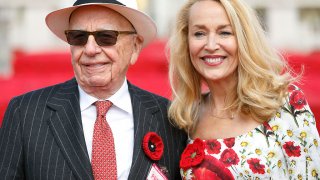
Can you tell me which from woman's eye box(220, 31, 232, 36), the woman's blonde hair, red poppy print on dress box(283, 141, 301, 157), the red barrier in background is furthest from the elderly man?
the red barrier in background

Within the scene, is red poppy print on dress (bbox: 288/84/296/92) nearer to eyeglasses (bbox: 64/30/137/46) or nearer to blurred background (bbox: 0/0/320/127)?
eyeglasses (bbox: 64/30/137/46)

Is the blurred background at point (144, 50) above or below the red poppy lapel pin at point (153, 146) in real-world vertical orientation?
above

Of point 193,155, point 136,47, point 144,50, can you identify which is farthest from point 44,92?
point 144,50

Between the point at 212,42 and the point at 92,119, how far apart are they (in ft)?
2.66

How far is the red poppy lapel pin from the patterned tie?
196 mm

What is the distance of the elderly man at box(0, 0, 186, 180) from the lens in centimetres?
353

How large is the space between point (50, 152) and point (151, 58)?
729 cm

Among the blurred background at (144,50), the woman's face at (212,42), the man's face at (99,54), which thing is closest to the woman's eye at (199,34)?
the woman's face at (212,42)

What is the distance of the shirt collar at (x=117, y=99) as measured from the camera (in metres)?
3.75

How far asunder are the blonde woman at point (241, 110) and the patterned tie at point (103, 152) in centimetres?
47

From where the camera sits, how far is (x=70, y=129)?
11.9 ft

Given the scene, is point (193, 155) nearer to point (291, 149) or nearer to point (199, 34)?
point (291, 149)

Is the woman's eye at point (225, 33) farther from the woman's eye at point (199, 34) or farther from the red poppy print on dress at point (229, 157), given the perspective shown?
the red poppy print on dress at point (229, 157)

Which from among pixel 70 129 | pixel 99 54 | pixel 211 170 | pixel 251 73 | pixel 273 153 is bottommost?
pixel 211 170
